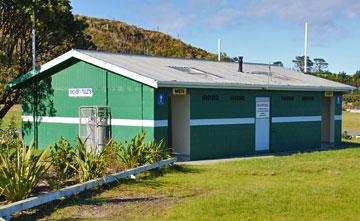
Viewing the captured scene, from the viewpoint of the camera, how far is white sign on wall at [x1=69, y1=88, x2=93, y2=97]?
65.9ft

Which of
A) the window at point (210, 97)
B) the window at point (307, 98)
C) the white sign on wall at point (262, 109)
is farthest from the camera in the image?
the window at point (307, 98)

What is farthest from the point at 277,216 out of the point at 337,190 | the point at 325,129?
the point at 325,129

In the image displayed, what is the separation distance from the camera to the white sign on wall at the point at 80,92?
65.9ft

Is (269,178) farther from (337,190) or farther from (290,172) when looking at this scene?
(337,190)

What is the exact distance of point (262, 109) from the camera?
22.0m

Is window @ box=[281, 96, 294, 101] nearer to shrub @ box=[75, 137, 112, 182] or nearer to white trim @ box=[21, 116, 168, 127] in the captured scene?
white trim @ box=[21, 116, 168, 127]

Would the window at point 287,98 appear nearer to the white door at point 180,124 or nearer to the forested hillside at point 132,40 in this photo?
the white door at point 180,124

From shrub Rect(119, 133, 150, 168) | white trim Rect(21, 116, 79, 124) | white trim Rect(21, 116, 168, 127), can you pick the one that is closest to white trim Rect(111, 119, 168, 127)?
white trim Rect(21, 116, 168, 127)

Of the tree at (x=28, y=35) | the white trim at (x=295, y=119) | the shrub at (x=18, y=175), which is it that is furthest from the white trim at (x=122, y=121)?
the shrub at (x=18, y=175)

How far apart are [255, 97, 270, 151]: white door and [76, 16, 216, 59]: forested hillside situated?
212ft

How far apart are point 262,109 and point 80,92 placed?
7.37 meters

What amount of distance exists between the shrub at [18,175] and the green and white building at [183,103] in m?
7.13

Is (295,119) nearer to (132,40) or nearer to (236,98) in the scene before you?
(236,98)

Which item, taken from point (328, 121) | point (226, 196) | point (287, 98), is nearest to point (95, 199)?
point (226, 196)
